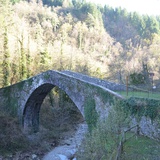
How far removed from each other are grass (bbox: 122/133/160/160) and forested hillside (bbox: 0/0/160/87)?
17258 mm

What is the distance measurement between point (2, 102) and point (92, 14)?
40.3 metres

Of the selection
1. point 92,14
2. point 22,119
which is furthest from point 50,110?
point 92,14

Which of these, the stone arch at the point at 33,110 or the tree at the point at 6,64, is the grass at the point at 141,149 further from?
the tree at the point at 6,64

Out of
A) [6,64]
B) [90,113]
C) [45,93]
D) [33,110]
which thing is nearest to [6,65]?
[6,64]

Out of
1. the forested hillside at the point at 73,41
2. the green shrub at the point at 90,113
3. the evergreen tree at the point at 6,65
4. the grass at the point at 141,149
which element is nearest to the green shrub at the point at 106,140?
the grass at the point at 141,149

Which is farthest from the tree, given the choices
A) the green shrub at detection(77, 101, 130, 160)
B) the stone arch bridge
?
the green shrub at detection(77, 101, 130, 160)

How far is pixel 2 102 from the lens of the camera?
1962 cm

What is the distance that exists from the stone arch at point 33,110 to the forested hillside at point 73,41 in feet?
16.2

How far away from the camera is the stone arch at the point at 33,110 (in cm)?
1795

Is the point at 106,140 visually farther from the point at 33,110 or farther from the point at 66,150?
the point at 33,110

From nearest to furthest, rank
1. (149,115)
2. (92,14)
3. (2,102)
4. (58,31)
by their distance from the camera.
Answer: (149,115) < (2,102) < (58,31) < (92,14)

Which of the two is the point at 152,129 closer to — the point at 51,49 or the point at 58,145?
the point at 58,145

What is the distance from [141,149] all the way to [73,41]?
3803 centimetres

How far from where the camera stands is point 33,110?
772 inches
